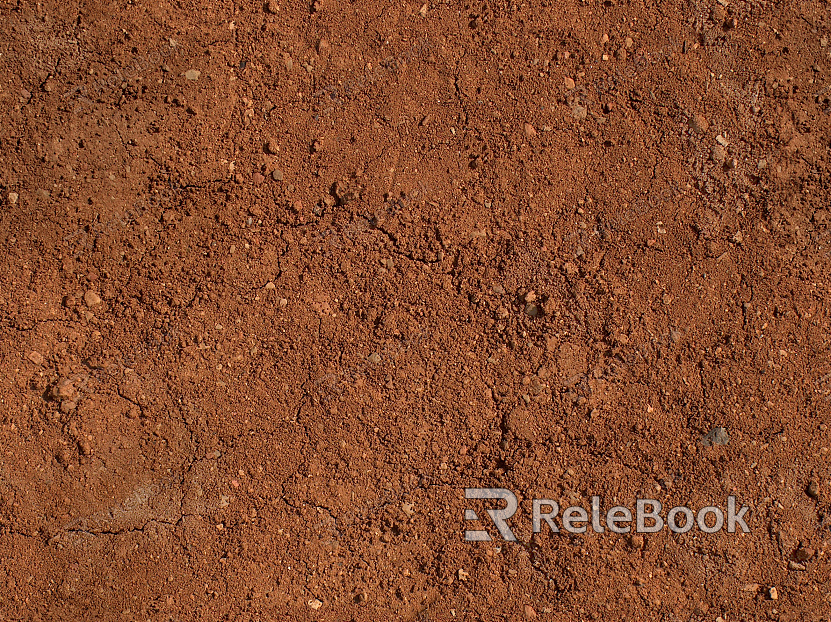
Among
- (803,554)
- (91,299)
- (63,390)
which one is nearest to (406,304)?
(91,299)

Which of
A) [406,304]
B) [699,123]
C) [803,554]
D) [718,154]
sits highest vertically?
[699,123]

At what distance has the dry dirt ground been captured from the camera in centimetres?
264

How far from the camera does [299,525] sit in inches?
104

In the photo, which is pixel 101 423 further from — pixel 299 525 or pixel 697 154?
pixel 697 154

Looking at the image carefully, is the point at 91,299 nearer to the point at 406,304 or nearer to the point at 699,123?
the point at 406,304

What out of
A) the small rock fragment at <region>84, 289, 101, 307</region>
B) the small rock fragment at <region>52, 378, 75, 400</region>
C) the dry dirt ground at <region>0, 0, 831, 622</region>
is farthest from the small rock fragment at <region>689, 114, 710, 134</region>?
the small rock fragment at <region>52, 378, 75, 400</region>

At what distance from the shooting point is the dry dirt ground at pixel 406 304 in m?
2.64

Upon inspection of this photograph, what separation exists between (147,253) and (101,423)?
0.82 m

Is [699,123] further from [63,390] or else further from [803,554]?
[63,390]

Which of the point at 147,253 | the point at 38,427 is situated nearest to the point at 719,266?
the point at 147,253

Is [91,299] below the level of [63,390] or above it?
above

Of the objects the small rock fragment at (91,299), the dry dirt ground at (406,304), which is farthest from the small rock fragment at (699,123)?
the small rock fragment at (91,299)

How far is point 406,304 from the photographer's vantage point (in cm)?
272

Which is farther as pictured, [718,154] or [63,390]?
[718,154]
